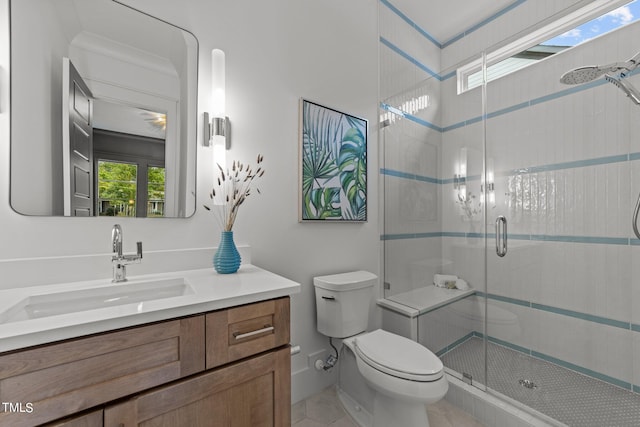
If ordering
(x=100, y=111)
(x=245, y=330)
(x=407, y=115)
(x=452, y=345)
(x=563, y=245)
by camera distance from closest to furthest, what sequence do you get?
(x=245, y=330), (x=100, y=111), (x=563, y=245), (x=452, y=345), (x=407, y=115)

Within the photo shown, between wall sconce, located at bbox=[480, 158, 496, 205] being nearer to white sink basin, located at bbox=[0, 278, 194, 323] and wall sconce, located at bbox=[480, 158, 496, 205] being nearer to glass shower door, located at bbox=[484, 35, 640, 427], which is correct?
glass shower door, located at bbox=[484, 35, 640, 427]

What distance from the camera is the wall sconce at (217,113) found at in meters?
1.33

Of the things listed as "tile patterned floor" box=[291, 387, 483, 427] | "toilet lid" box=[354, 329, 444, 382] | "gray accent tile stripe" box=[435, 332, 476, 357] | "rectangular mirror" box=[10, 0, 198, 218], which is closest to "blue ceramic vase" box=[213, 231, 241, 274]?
"rectangular mirror" box=[10, 0, 198, 218]

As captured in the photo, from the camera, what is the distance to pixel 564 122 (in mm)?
1657

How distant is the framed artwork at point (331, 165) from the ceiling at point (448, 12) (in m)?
1.19

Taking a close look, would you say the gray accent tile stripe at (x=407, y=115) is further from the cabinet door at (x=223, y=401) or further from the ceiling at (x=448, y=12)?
the cabinet door at (x=223, y=401)

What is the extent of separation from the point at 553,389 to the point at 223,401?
5.96ft

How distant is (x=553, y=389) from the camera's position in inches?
60.3

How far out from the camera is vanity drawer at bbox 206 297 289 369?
0.83 metres

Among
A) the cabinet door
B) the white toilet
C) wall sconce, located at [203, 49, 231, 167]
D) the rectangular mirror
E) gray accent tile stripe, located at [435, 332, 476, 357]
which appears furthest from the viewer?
gray accent tile stripe, located at [435, 332, 476, 357]

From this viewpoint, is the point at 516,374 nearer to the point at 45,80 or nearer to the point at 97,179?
the point at 97,179

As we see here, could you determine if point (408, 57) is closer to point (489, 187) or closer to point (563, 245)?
point (489, 187)

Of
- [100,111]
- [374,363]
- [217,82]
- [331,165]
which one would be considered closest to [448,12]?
[331,165]

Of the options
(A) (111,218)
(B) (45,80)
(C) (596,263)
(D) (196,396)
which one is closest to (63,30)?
(B) (45,80)
